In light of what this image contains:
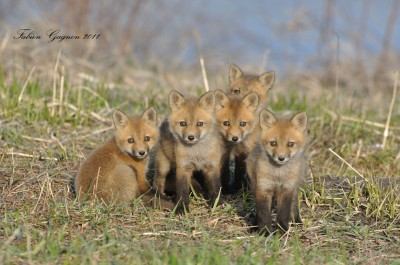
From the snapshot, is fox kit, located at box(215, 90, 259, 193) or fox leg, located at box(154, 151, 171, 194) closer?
fox kit, located at box(215, 90, 259, 193)

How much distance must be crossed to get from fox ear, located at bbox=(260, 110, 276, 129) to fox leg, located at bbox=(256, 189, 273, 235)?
566mm

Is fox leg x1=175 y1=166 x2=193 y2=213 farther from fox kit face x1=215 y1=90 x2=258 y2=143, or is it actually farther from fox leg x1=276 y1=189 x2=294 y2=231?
fox leg x1=276 y1=189 x2=294 y2=231

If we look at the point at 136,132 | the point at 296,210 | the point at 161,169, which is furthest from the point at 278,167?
the point at 136,132

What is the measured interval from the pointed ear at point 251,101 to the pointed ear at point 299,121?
0.75m

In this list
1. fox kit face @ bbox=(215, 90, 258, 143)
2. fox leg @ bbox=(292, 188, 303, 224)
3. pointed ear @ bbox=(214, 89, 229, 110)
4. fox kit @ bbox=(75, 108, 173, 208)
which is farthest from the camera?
pointed ear @ bbox=(214, 89, 229, 110)

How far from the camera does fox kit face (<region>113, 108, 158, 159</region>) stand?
21.3 feet

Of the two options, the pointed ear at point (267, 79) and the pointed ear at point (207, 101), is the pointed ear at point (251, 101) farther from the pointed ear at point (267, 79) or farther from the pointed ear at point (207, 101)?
the pointed ear at point (267, 79)

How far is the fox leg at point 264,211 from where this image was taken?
18.8 ft

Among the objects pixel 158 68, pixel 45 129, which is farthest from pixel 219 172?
pixel 158 68

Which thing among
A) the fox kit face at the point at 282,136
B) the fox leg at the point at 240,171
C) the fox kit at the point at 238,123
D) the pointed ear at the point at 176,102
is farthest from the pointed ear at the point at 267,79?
the fox kit face at the point at 282,136

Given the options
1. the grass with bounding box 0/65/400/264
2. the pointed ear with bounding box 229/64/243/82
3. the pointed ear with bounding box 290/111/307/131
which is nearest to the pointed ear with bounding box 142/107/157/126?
the grass with bounding box 0/65/400/264

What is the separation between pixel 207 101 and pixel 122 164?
100 centimetres

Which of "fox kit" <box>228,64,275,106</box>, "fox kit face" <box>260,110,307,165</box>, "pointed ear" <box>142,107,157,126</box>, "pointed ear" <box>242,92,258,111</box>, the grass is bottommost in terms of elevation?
the grass

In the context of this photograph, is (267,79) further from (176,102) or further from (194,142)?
(194,142)
